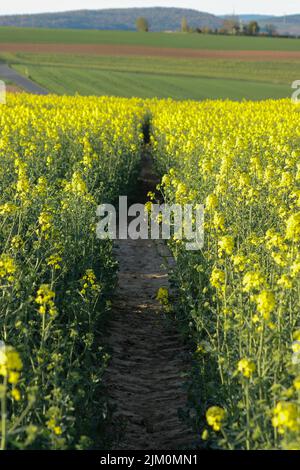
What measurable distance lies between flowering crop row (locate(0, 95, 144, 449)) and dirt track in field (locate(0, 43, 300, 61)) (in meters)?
54.5

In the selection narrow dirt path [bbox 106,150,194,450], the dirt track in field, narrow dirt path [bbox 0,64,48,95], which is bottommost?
narrow dirt path [bbox 106,150,194,450]

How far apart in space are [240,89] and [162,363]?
40.2 meters

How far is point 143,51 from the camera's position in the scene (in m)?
73.8

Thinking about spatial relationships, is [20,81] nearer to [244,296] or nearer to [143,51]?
[143,51]

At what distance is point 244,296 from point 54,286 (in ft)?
5.10

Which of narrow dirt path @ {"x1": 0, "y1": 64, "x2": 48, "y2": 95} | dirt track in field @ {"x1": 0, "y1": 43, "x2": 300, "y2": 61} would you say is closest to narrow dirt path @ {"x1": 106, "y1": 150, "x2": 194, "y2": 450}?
narrow dirt path @ {"x1": 0, "y1": 64, "x2": 48, "y2": 95}

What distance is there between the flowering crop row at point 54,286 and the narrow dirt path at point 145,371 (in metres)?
0.33

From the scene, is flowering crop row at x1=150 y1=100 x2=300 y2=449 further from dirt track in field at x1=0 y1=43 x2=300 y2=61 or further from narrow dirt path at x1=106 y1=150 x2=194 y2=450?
dirt track in field at x1=0 y1=43 x2=300 y2=61

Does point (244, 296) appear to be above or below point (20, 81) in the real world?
below

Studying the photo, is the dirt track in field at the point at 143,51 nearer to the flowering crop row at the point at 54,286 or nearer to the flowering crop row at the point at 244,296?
the flowering crop row at the point at 54,286

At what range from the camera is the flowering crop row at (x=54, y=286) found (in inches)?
171

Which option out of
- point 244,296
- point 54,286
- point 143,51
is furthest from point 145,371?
point 143,51

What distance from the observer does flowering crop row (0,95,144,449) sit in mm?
4332
